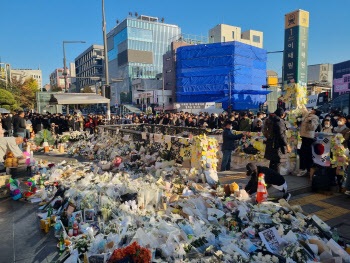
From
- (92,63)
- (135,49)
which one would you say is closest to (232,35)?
(135,49)

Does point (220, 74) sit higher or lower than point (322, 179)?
higher

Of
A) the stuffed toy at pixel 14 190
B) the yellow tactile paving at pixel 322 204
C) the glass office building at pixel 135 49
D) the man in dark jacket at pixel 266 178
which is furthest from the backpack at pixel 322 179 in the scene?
the glass office building at pixel 135 49

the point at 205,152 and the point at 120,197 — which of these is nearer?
the point at 120,197

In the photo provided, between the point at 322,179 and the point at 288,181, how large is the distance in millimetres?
836

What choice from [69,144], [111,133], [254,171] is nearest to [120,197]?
[254,171]

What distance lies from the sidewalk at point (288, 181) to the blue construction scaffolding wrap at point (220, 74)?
38916 millimetres

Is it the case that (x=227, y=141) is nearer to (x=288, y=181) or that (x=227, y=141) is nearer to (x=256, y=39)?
(x=288, y=181)

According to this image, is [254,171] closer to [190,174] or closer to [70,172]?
[190,174]

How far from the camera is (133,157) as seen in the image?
941 centimetres

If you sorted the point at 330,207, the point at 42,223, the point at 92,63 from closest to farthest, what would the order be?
the point at 42,223 < the point at 330,207 < the point at 92,63

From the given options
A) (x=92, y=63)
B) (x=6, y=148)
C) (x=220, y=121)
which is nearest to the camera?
(x=6, y=148)

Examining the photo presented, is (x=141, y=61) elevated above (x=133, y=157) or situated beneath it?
elevated above

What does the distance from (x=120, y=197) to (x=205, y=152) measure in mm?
2432

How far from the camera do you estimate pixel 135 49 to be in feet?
→ 251
